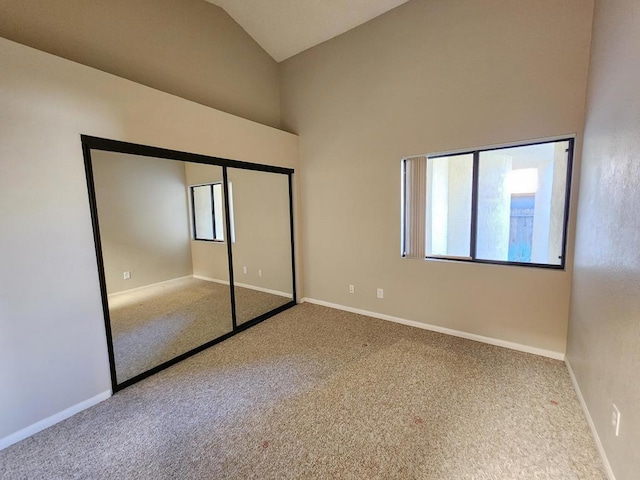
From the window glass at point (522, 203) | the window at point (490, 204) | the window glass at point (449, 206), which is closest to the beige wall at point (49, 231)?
the window at point (490, 204)

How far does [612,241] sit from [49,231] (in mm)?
3616

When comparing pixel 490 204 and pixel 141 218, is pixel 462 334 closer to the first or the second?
pixel 490 204

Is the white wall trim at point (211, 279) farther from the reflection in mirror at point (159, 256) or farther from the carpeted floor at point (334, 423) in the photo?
the carpeted floor at point (334, 423)

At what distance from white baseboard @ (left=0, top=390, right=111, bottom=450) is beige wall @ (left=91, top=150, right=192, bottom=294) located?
0.85 metres

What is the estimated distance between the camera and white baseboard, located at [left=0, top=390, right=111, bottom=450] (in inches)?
69.4

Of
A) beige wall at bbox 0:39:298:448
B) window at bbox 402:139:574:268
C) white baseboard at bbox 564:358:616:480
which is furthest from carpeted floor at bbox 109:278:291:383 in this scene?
white baseboard at bbox 564:358:616:480

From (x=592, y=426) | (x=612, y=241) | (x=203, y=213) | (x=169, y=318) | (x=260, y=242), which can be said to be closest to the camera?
(x=612, y=241)

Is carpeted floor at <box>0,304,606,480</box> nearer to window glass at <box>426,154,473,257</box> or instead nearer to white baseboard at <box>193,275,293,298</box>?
white baseboard at <box>193,275,293,298</box>

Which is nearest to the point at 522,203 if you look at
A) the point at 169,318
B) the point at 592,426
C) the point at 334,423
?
the point at 592,426

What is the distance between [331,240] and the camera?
3.98 metres

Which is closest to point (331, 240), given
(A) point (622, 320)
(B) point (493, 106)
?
(B) point (493, 106)

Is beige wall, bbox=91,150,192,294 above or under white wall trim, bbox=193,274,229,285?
above

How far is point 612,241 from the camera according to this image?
157 cm

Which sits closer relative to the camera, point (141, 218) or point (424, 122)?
point (141, 218)
